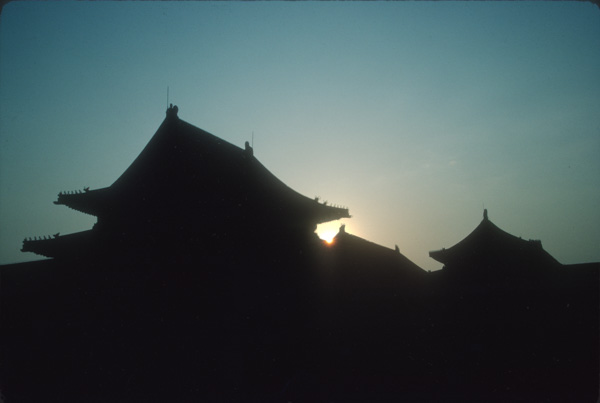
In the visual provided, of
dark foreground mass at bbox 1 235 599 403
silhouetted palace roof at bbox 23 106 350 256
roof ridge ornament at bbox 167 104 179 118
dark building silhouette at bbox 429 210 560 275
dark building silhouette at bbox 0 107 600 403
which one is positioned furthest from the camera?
dark building silhouette at bbox 429 210 560 275

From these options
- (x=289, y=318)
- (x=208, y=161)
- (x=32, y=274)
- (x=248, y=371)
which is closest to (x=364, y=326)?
(x=289, y=318)

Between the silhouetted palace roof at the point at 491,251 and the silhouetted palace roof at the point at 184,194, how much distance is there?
10.6 m

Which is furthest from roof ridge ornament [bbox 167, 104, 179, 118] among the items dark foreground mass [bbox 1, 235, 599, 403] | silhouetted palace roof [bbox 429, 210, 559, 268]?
silhouetted palace roof [bbox 429, 210, 559, 268]

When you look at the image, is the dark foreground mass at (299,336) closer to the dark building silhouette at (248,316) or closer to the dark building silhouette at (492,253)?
the dark building silhouette at (248,316)

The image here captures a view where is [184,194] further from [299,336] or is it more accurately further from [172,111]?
[299,336]

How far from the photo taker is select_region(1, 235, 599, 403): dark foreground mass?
27.1 ft

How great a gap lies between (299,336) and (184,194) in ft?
16.3

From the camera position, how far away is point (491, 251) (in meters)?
17.5

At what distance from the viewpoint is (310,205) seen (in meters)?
11.8

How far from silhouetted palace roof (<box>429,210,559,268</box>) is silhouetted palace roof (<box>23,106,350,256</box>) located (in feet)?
34.9

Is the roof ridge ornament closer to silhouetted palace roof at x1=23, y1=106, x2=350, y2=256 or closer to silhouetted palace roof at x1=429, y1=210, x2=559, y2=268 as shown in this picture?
silhouetted palace roof at x1=23, y1=106, x2=350, y2=256

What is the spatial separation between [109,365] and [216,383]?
290 cm

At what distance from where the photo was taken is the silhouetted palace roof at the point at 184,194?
9516 mm

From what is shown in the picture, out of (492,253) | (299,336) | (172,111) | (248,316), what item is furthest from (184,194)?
(492,253)
